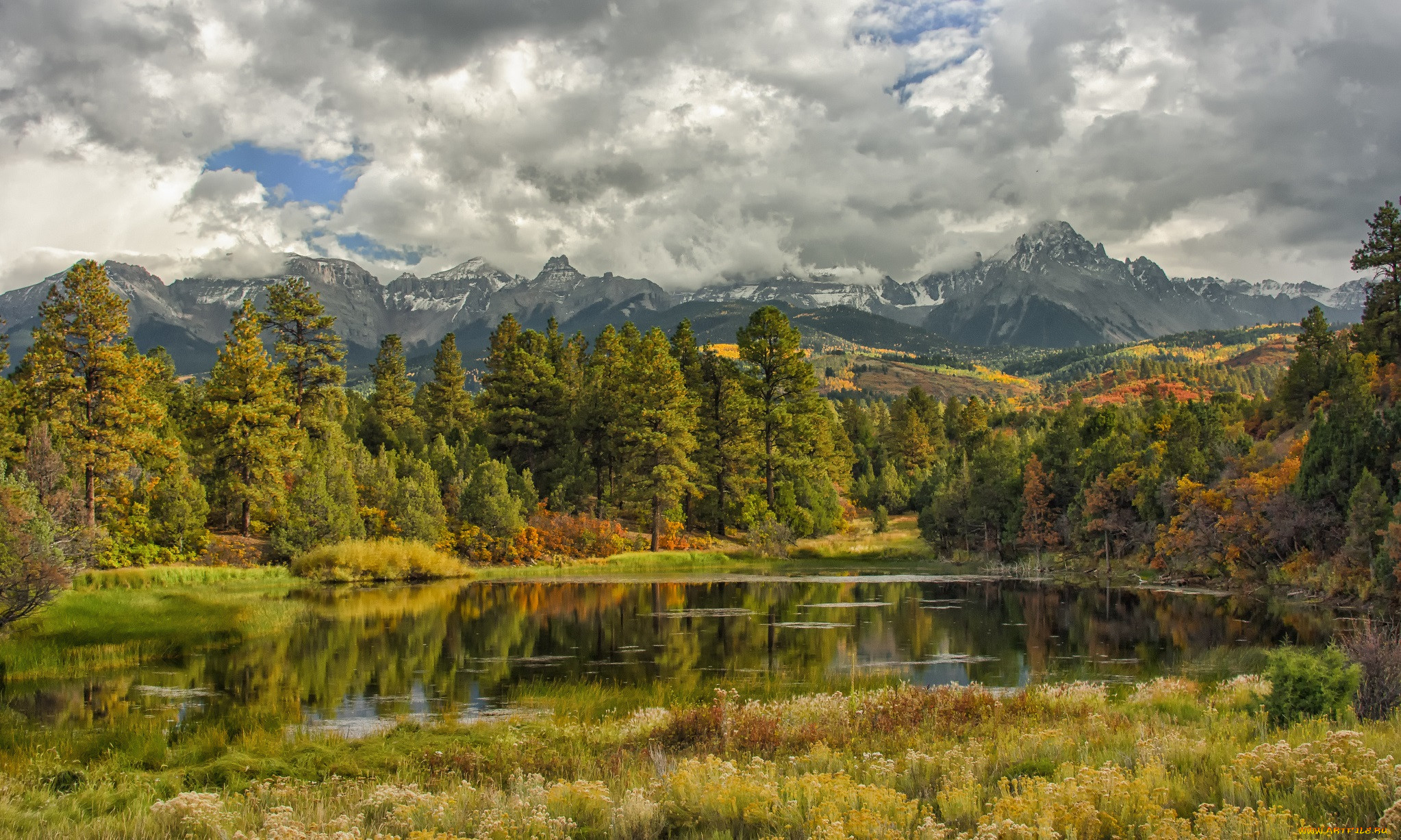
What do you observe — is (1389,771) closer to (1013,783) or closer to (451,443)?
(1013,783)

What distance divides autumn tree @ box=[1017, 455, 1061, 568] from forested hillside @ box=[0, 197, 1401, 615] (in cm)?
22

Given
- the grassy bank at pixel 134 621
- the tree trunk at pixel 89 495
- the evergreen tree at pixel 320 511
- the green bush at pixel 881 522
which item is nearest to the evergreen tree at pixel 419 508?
the evergreen tree at pixel 320 511

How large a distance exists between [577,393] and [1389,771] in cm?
7589

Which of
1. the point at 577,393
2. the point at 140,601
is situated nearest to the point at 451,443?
the point at 577,393

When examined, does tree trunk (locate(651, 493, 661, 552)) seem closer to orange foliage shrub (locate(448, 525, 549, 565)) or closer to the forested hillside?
the forested hillside

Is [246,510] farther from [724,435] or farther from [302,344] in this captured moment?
[724,435]

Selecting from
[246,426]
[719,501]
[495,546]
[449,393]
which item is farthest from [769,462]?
[246,426]

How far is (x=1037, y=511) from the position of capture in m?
71.0

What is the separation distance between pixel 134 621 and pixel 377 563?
21745mm

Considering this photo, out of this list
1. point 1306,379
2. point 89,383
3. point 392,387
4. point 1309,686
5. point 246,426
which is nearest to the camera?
point 1309,686

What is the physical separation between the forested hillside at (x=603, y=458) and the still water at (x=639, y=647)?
21.0ft

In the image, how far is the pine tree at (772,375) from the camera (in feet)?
254

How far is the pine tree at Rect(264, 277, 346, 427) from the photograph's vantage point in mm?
64250

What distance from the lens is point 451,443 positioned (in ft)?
261
